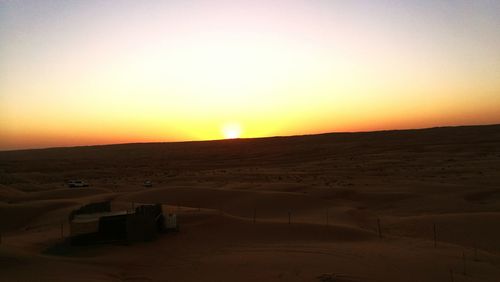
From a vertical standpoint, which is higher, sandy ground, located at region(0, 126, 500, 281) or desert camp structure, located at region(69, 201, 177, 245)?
desert camp structure, located at region(69, 201, 177, 245)

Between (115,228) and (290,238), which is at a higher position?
(115,228)

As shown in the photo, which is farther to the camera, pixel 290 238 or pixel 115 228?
pixel 290 238

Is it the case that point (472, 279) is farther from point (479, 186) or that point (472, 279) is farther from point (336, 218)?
A: point (479, 186)

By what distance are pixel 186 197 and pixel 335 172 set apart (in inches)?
887

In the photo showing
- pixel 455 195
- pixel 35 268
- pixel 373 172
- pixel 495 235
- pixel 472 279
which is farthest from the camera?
pixel 373 172

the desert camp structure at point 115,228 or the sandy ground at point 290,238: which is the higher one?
the desert camp structure at point 115,228

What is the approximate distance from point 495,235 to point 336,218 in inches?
297

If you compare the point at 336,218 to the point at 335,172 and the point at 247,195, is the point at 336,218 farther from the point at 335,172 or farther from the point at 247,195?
the point at 335,172

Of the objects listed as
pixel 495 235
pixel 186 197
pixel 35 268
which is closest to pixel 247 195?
pixel 186 197

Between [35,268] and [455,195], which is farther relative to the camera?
[455,195]

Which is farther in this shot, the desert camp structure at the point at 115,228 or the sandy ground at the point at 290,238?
the desert camp structure at the point at 115,228

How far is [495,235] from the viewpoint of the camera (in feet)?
62.2

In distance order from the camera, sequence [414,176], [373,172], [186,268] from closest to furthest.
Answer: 1. [186,268]
2. [414,176]
3. [373,172]

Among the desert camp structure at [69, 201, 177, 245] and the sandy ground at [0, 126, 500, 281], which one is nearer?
the sandy ground at [0, 126, 500, 281]
